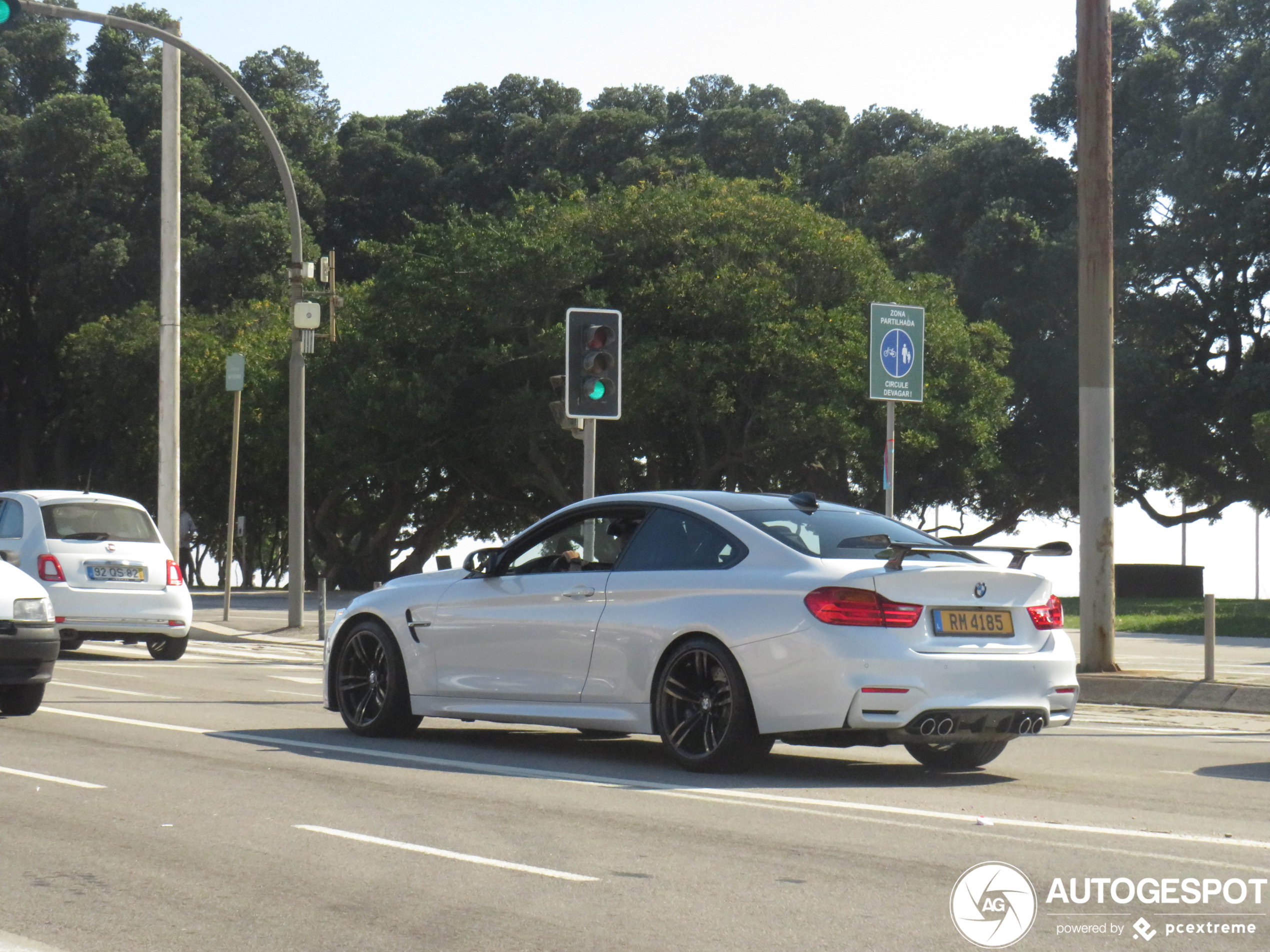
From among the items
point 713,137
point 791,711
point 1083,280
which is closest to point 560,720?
point 791,711

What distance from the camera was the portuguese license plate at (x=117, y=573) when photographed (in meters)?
18.1

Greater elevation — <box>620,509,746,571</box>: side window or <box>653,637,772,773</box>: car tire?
<box>620,509,746,571</box>: side window

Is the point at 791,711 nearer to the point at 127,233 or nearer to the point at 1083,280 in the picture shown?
the point at 1083,280

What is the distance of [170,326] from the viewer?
2653cm

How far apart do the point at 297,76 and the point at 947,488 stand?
124 ft

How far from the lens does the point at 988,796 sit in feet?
27.9

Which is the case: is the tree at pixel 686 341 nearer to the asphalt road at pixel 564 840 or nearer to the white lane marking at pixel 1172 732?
the white lane marking at pixel 1172 732

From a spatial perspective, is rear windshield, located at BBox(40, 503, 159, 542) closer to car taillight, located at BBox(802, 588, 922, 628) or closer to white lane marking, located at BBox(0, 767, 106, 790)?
white lane marking, located at BBox(0, 767, 106, 790)

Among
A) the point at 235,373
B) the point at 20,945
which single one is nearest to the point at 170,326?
the point at 235,373

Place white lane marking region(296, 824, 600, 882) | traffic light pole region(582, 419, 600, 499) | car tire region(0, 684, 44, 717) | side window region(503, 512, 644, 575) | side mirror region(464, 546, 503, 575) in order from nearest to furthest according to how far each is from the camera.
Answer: white lane marking region(296, 824, 600, 882), side window region(503, 512, 644, 575), side mirror region(464, 546, 503, 575), car tire region(0, 684, 44, 717), traffic light pole region(582, 419, 600, 499)

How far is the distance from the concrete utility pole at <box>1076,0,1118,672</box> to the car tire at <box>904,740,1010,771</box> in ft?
19.1

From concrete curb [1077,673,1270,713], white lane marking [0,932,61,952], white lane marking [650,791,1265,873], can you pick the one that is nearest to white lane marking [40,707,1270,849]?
white lane marking [650,791,1265,873]

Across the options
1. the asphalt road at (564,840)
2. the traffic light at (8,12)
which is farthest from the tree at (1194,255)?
the asphalt road at (564,840)

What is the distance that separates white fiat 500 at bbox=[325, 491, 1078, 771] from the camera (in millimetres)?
8484
